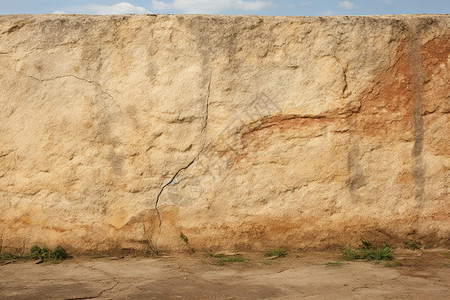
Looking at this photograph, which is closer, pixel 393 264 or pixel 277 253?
pixel 393 264

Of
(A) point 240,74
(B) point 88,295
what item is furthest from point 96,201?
(A) point 240,74

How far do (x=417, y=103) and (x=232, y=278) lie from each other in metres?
1.73

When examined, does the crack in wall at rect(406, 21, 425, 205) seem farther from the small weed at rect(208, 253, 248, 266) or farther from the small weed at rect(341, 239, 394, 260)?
the small weed at rect(208, 253, 248, 266)

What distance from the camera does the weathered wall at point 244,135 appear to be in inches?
141

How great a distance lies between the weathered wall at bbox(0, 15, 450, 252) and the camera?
3.59m

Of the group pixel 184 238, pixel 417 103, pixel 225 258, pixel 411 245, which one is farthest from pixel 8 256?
pixel 417 103

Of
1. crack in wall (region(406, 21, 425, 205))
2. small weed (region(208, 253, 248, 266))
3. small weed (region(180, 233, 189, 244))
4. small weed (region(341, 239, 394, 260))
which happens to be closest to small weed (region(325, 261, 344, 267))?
small weed (region(341, 239, 394, 260))

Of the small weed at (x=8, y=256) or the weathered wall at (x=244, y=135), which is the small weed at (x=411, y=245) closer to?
the weathered wall at (x=244, y=135)

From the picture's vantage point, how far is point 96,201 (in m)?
3.59

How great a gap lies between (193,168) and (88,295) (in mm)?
1183

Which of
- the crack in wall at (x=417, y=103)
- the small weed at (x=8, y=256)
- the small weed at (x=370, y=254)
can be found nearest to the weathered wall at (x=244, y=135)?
the crack in wall at (x=417, y=103)

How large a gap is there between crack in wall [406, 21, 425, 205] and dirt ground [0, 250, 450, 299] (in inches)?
19.3

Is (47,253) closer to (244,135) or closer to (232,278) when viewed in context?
(232,278)

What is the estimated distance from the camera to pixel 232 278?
10.00 ft
